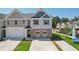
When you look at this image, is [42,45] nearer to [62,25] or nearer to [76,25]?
[62,25]

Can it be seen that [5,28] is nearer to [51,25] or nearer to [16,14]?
[16,14]

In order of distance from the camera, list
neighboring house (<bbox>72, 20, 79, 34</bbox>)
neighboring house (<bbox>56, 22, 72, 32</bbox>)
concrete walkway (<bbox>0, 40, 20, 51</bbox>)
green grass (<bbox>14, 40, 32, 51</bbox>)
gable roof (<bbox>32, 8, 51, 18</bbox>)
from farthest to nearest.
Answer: gable roof (<bbox>32, 8, 51, 18</bbox>) < neighboring house (<bbox>72, 20, 79, 34</bbox>) < neighboring house (<bbox>56, 22, 72, 32</bbox>) < concrete walkway (<bbox>0, 40, 20, 51</bbox>) < green grass (<bbox>14, 40, 32, 51</bbox>)

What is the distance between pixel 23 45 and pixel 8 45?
910 millimetres

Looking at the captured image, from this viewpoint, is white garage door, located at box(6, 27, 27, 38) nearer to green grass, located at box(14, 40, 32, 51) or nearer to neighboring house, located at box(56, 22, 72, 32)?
green grass, located at box(14, 40, 32, 51)

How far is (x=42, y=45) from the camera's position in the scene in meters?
12.8

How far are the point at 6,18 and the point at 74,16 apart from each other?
16.2ft

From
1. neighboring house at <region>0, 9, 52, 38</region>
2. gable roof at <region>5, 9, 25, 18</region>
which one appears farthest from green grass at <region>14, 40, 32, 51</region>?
gable roof at <region>5, 9, 25, 18</region>

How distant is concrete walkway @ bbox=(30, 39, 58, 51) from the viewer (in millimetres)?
11938

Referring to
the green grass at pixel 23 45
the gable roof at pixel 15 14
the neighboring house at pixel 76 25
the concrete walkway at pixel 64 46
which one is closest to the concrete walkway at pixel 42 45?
the green grass at pixel 23 45

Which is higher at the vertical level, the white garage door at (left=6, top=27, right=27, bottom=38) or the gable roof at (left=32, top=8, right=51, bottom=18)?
the gable roof at (left=32, top=8, right=51, bottom=18)

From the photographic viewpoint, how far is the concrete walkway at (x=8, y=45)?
1210cm

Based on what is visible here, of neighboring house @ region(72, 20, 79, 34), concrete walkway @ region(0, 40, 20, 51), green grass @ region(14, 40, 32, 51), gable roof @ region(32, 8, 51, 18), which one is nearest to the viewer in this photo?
green grass @ region(14, 40, 32, 51)

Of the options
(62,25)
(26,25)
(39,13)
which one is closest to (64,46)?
(62,25)
